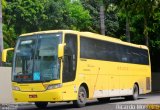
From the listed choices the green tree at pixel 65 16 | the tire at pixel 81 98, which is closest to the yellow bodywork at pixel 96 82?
the tire at pixel 81 98

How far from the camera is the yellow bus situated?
62.1 ft

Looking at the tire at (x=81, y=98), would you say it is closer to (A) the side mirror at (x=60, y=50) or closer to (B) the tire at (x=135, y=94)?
(A) the side mirror at (x=60, y=50)

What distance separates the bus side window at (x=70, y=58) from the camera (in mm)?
19391

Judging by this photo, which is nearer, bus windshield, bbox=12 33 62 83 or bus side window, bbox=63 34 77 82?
bus windshield, bbox=12 33 62 83

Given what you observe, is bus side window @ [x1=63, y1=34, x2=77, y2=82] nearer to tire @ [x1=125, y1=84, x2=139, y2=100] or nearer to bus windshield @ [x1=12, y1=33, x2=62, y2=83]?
bus windshield @ [x1=12, y1=33, x2=62, y2=83]

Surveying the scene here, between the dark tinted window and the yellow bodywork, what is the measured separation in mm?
230

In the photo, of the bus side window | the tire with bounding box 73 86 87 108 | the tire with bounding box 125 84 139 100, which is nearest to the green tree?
the tire with bounding box 125 84 139 100

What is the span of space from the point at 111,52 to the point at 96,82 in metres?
2.51

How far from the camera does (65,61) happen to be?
19375mm

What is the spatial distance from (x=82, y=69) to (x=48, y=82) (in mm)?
2384

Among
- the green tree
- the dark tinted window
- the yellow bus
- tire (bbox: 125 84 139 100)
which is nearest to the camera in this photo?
the yellow bus

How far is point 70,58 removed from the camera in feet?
64.8

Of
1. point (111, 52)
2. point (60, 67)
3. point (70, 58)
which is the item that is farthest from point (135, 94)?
point (60, 67)

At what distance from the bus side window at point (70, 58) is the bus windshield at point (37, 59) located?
477 mm
